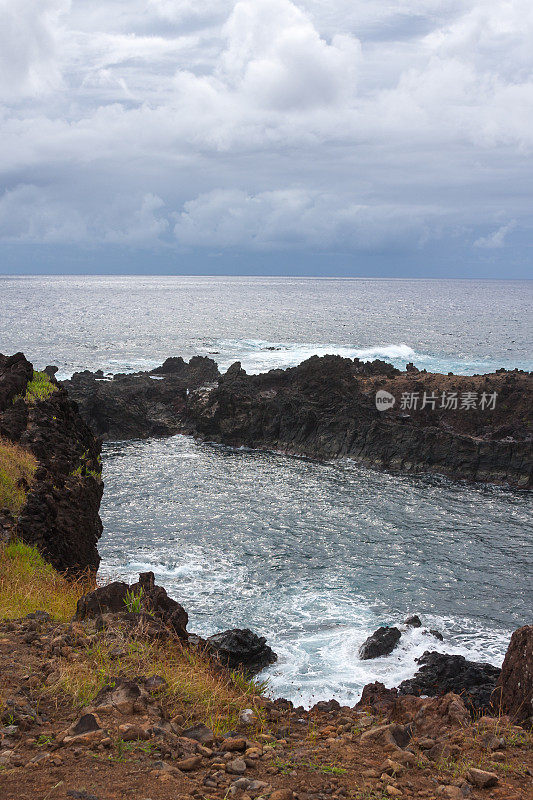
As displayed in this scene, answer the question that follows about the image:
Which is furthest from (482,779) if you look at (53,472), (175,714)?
(53,472)

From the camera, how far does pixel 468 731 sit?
745 centimetres

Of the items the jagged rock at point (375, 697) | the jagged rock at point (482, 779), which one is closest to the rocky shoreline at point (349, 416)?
the jagged rock at point (375, 697)

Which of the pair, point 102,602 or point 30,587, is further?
point 30,587

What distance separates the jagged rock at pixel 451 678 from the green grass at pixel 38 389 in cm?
1427

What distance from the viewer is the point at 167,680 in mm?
7430

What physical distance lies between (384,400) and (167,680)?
4726cm

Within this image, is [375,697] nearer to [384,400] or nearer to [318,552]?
[318,552]

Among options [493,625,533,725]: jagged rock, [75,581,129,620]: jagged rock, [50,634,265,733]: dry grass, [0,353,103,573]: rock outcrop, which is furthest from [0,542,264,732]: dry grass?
[493,625,533,725]: jagged rock

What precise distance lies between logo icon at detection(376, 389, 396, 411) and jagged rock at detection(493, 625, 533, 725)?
4195 centimetres

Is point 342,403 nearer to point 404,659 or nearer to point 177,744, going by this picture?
point 404,659

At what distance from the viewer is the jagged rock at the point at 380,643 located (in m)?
20.4

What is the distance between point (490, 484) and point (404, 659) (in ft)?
75.6

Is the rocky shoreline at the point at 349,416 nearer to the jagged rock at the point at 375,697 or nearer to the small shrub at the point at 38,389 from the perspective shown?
the small shrub at the point at 38,389

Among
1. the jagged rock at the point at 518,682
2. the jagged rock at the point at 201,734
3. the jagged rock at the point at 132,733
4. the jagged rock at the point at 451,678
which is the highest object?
the jagged rock at the point at 132,733
